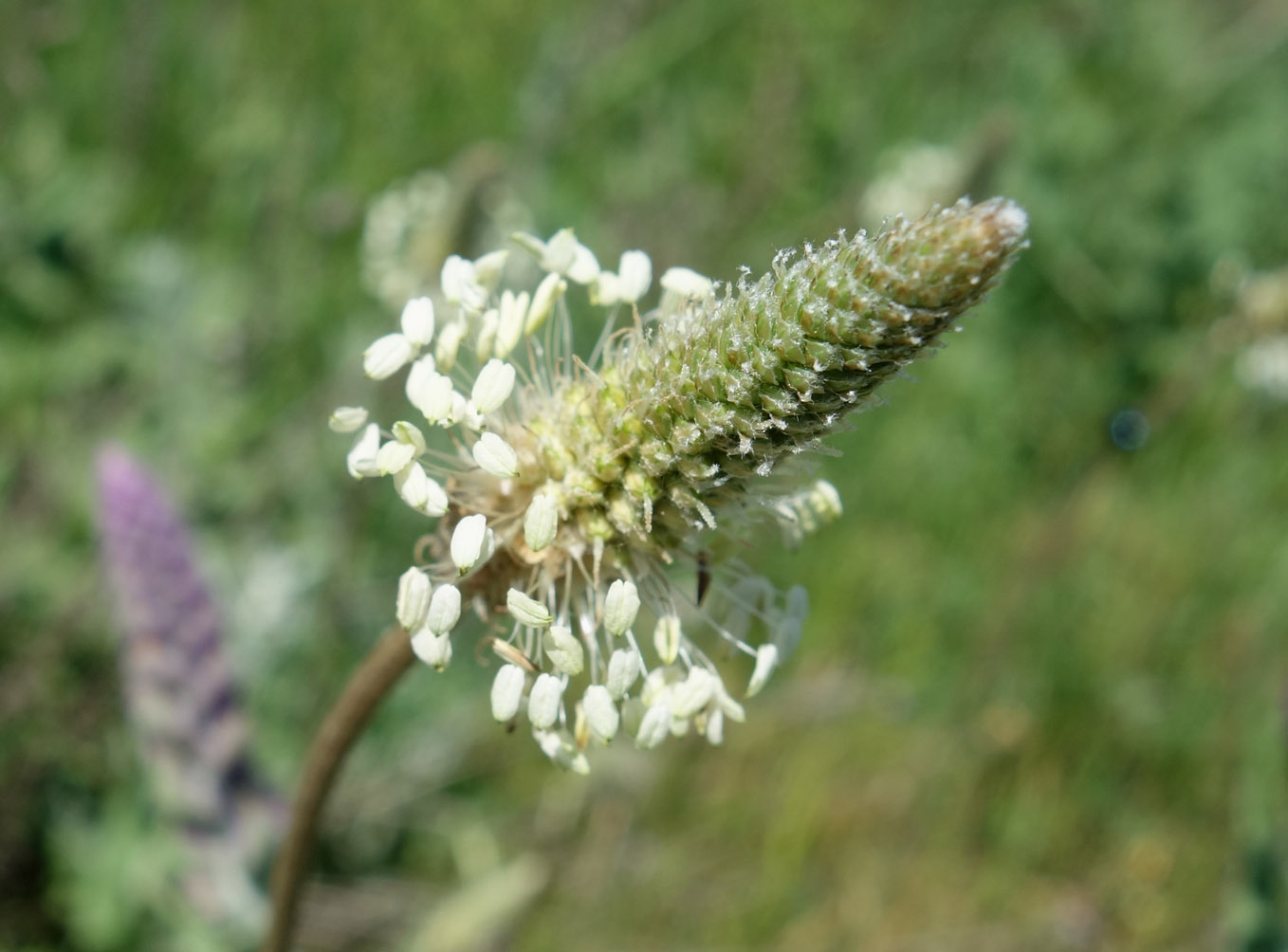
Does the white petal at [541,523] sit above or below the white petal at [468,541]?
below

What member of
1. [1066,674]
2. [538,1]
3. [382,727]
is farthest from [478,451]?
[538,1]

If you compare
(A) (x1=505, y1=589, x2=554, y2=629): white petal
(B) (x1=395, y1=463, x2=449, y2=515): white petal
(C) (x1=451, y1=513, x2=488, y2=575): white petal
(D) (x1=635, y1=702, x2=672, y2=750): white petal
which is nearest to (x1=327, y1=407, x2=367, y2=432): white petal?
(B) (x1=395, y1=463, x2=449, y2=515): white petal

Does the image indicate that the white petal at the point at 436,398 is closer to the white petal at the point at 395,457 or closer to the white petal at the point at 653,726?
the white petal at the point at 395,457

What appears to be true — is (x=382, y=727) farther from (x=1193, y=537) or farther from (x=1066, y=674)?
(x=1193, y=537)

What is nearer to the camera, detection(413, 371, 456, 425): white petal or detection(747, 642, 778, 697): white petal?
detection(413, 371, 456, 425): white petal

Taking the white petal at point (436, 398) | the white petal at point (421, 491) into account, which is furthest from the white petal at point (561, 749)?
the white petal at point (436, 398)

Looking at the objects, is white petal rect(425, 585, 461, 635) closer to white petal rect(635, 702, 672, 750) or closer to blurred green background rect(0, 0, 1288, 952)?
white petal rect(635, 702, 672, 750)
